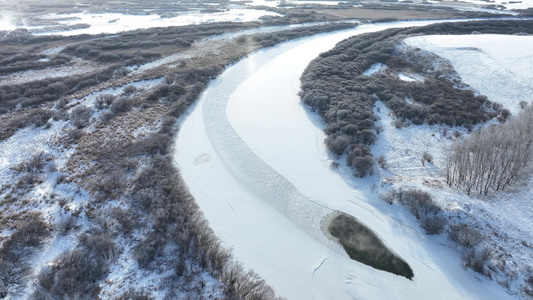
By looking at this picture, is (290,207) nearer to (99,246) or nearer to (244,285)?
(244,285)

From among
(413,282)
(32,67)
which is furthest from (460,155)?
(32,67)

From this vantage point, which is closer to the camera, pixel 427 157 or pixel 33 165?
pixel 33 165

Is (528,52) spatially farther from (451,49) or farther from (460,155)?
(460,155)

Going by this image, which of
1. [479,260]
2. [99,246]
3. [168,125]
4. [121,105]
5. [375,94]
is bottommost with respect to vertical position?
[99,246]

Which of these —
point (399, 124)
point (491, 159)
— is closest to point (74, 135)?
point (399, 124)

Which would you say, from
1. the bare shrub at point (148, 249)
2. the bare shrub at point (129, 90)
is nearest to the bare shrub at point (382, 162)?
the bare shrub at point (148, 249)

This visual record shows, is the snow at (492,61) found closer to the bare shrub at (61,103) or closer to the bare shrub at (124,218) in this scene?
the bare shrub at (124,218)
